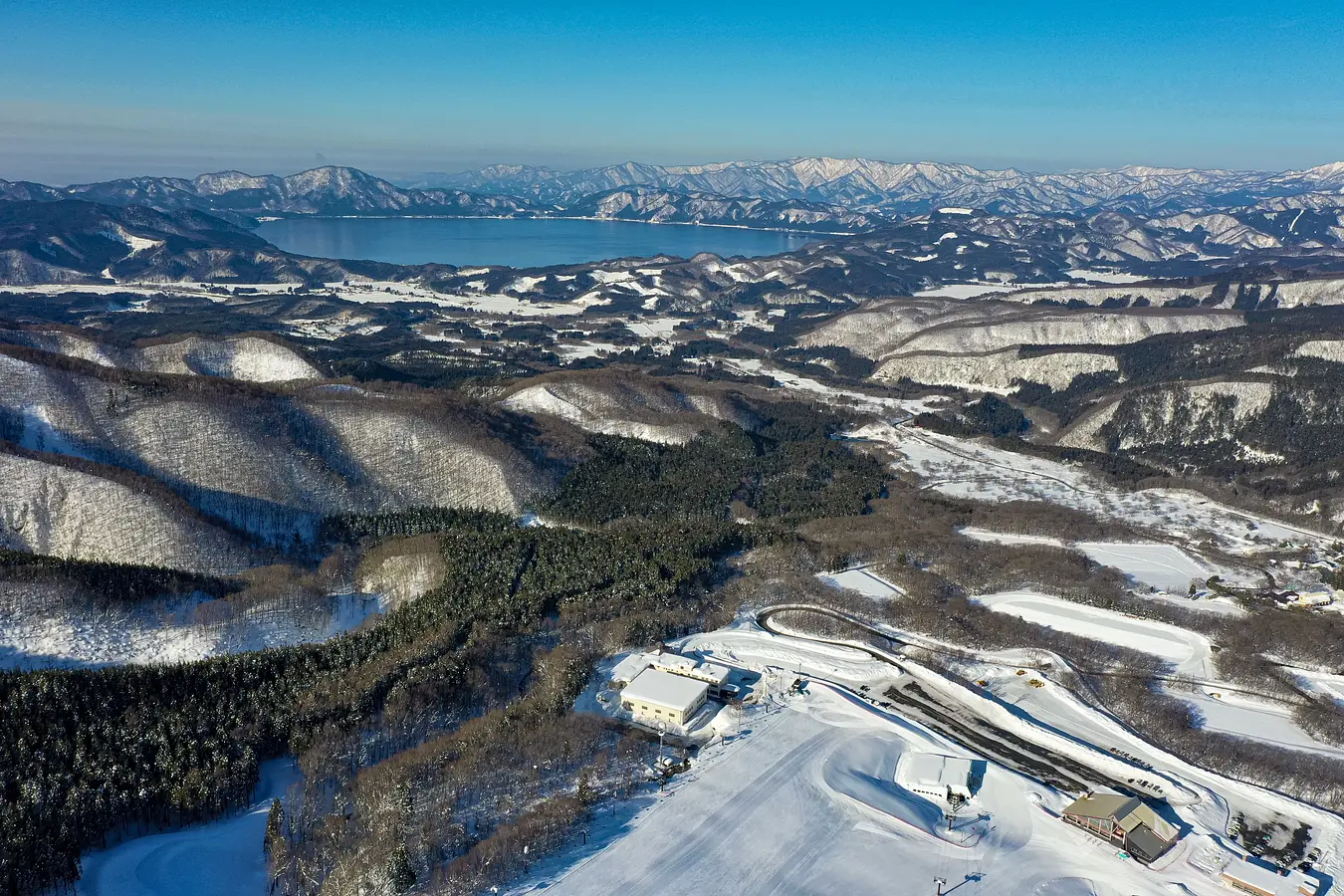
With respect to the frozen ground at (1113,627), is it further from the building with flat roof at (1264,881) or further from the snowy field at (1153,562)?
the building with flat roof at (1264,881)

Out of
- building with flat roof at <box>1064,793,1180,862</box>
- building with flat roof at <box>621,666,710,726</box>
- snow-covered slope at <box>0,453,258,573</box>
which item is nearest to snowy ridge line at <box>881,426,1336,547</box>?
building with flat roof at <box>1064,793,1180,862</box>

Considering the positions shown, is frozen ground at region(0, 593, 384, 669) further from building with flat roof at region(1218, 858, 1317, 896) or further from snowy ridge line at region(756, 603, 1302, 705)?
building with flat roof at region(1218, 858, 1317, 896)

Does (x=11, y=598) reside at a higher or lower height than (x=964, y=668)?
higher

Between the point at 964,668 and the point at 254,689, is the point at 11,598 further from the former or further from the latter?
the point at 964,668

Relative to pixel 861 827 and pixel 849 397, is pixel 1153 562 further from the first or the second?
pixel 849 397

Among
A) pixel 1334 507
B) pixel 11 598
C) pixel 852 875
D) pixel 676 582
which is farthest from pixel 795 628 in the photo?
pixel 1334 507
